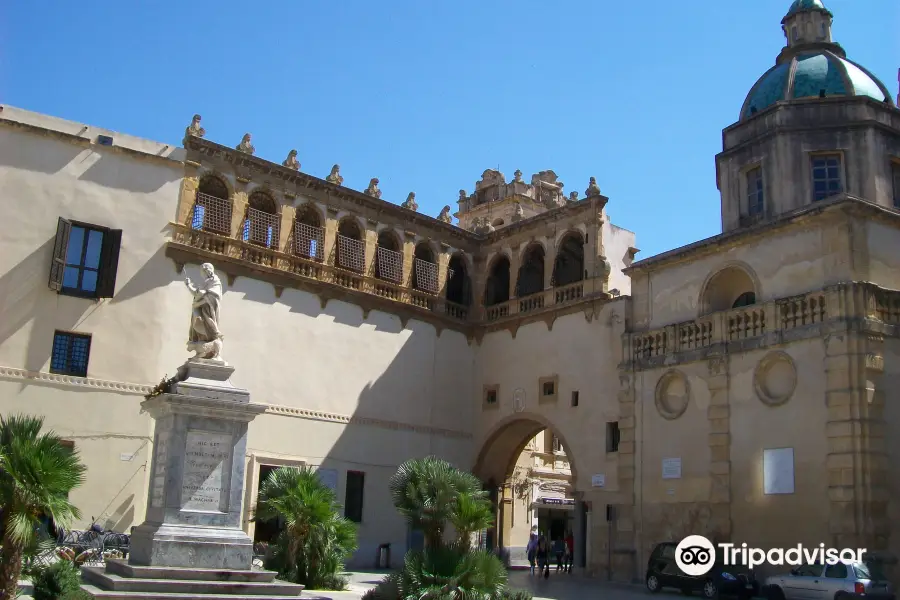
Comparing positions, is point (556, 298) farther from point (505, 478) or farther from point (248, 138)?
point (248, 138)

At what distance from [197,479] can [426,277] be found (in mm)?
18807

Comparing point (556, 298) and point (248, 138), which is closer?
point (248, 138)

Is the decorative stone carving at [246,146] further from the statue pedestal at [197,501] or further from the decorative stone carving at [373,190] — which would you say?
the statue pedestal at [197,501]

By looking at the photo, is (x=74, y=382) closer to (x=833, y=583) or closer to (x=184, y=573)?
(x=184, y=573)

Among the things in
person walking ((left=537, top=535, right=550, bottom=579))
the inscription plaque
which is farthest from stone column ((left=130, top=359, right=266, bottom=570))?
person walking ((left=537, top=535, right=550, bottom=579))

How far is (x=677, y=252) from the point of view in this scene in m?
26.7

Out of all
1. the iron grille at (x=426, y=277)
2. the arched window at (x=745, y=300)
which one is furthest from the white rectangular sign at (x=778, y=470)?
the iron grille at (x=426, y=277)

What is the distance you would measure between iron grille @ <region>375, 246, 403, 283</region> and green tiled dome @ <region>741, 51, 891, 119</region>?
12569 millimetres

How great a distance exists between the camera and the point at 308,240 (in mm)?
30047

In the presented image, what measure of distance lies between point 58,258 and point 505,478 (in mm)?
16694

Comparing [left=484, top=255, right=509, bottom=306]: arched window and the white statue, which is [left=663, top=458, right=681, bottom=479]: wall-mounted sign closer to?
[left=484, top=255, right=509, bottom=306]: arched window

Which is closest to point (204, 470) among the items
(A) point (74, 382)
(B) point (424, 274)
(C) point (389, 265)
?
(A) point (74, 382)

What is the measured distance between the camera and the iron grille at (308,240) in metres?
29.7

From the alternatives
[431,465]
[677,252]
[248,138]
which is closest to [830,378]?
[677,252]
